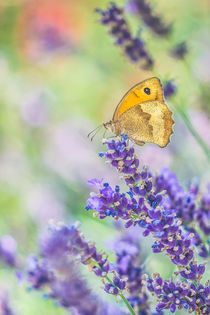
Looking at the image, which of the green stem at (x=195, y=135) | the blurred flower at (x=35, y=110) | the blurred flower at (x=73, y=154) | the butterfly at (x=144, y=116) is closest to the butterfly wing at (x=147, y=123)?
the butterfly at (x=144, y=116)

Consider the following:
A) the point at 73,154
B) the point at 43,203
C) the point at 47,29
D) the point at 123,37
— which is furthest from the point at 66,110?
the point at 123,37

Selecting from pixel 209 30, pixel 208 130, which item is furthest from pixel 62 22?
pixel 208 130

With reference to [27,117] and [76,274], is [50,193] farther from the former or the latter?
[76,274]

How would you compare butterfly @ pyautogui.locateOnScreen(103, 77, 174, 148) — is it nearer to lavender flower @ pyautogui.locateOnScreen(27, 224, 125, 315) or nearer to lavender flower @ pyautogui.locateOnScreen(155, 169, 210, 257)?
lavender flower @ pyautogui.locateOnScreen(155, 169, 210, 257)

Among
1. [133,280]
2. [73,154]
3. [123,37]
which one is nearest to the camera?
[133,280]

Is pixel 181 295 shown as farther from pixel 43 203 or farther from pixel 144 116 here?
pixel 43 203

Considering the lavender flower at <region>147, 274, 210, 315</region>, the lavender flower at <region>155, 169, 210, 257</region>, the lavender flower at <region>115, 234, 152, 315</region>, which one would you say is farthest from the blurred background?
the lavender flower at <region>147, 274, 210, 315</region>
